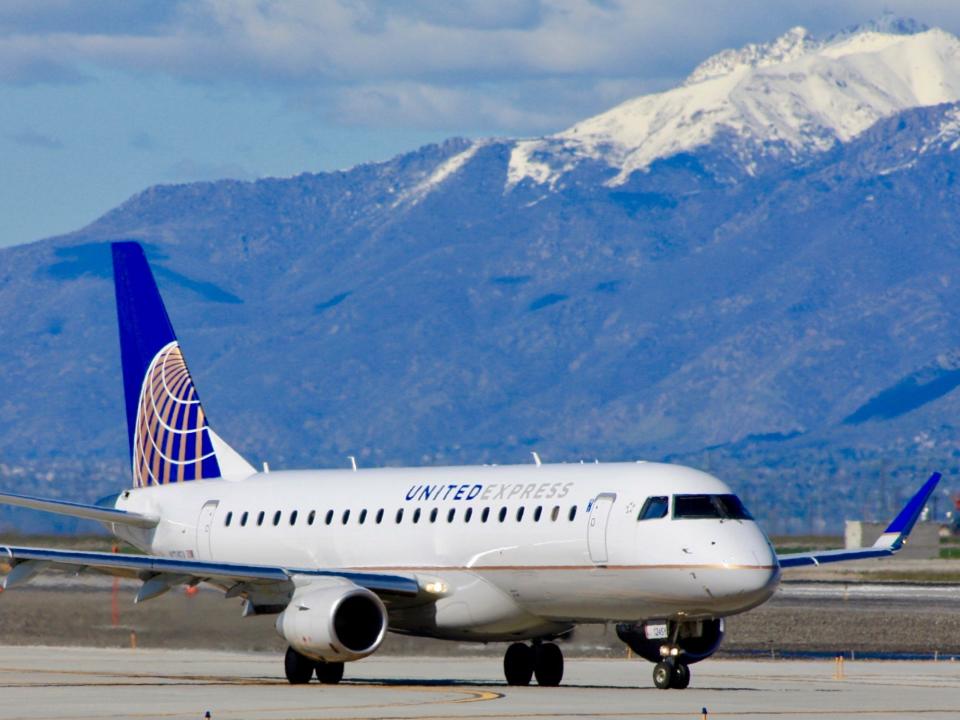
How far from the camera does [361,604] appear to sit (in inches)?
1705

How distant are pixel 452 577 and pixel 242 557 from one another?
21.8ft

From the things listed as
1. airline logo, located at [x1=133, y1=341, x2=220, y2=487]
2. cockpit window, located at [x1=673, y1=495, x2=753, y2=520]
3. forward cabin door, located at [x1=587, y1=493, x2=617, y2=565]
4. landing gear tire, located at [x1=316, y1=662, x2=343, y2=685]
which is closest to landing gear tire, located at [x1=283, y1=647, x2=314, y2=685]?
landing gear tire, located at [x1=316, y1=662, x2=343, y2=685]

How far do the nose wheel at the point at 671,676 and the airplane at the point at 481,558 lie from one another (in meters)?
0.03

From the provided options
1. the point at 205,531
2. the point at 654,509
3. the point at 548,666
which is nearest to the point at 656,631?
the point at 654,509

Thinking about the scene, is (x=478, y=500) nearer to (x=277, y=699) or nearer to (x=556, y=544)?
(x=556, y=544)

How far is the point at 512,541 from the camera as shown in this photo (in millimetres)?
43781

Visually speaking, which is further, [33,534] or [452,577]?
[33,534]

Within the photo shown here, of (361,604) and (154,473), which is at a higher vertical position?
(154,473)

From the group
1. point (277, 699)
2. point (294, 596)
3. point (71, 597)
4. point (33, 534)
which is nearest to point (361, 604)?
point (294, 596)

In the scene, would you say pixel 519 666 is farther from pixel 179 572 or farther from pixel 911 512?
pixel 911 512

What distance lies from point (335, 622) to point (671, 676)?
20.7 ft

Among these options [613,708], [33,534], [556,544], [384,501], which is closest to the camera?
[613,708]

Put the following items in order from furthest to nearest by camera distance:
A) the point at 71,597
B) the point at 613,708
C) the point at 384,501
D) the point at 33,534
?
the point at 33,534
the point at 71,597
the point at 384,501
the point at 613,708

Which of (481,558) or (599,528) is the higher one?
(599,528)
